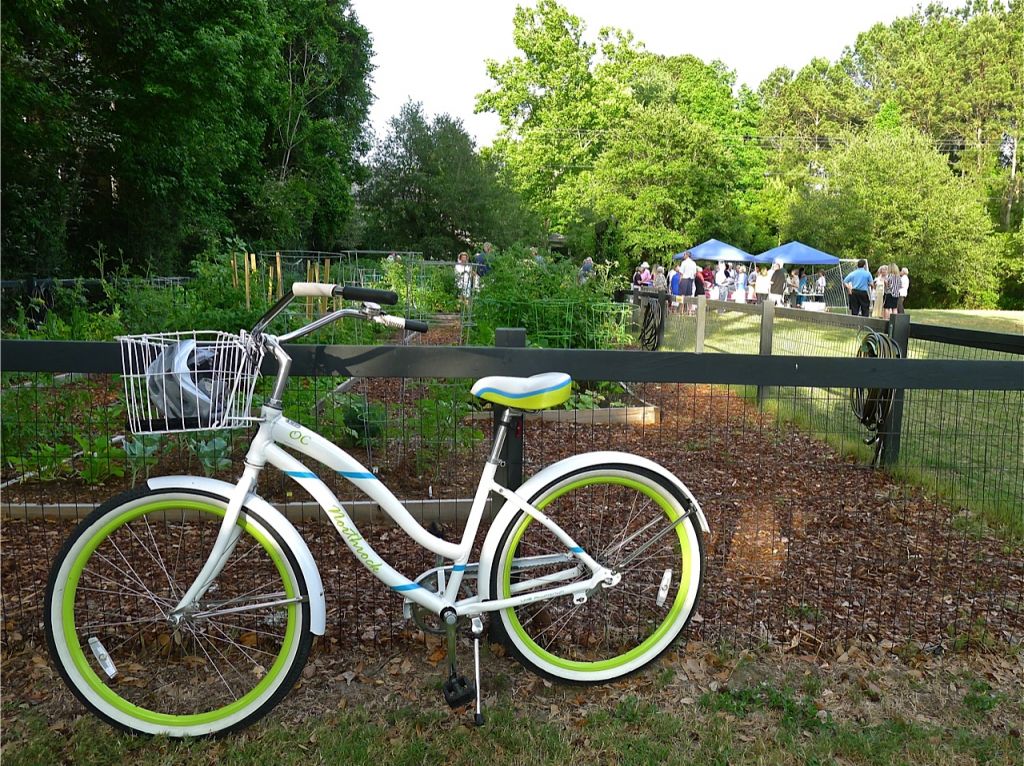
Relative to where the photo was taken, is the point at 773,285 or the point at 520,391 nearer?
the point at 520,391

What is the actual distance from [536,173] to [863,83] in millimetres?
29763

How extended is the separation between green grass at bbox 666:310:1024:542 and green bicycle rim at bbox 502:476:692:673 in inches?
44.2

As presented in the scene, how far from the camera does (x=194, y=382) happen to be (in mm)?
2453

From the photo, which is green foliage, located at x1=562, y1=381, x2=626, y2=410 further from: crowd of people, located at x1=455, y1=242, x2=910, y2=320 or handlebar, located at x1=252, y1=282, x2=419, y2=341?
handlebar, located at x1=252, y1=282, x2=419, y2=341

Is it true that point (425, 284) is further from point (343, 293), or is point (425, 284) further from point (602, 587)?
point (343, 293)

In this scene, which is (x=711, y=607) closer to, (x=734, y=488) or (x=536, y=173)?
A: (x=734, y=488)

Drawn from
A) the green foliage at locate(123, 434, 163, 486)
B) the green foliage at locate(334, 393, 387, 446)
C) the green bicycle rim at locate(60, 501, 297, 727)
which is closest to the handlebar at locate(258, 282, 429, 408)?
the green bicycle rim at locate(60, 501, 297, 727)

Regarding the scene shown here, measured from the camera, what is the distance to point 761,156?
5159cm

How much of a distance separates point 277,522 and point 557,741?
1.13 meters

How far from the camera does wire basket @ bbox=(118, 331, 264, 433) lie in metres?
2.40

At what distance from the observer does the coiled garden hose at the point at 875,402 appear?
18.9 feet

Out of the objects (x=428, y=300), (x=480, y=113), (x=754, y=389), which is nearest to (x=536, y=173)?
(x=480, y=113)

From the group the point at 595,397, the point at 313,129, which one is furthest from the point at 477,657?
the point at 313,129

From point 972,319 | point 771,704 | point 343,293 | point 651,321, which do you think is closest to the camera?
point 343,293
